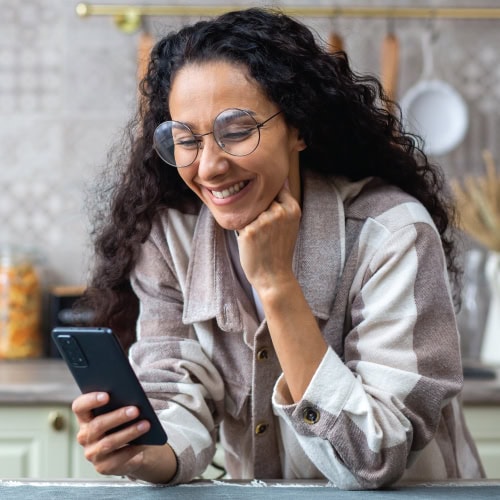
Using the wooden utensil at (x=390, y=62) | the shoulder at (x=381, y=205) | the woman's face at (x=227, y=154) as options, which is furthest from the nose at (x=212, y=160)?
the wooden utensil at (x=390, y=62)

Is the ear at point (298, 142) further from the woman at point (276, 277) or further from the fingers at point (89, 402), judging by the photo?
the fingers at point (89, 402)

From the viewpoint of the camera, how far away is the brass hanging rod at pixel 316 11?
245cm

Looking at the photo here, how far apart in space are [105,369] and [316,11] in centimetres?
166

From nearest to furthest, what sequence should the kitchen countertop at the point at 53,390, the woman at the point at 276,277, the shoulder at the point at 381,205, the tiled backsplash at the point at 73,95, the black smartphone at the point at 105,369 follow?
the black smartphone at the point at 105,369 < the woman at the point at 276,277 < the shoulder at the point at 381,205 < the kitchen countertop at the point at 53,390 < the tiled backsplash at the point at 73,95

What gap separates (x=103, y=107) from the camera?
254 centimetres

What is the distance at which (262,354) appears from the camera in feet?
4.05

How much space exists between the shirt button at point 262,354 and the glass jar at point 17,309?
4.31ft

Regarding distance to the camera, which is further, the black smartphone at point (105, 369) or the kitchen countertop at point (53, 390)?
the kitchen countertop at point (53, 390)

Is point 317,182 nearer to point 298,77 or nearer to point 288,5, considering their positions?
point 298,77

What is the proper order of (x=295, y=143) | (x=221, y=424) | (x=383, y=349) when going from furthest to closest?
(x=221, y=424) < (x=295, y=143) < (x=383, y=349)

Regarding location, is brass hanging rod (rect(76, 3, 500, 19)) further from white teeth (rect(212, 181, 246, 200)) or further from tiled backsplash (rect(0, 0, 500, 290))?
white teeth (rect(212, 181, 246, 200))

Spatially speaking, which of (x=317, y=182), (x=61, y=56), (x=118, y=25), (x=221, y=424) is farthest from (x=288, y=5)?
(x=221, y=424)

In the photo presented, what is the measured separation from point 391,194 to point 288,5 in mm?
1360

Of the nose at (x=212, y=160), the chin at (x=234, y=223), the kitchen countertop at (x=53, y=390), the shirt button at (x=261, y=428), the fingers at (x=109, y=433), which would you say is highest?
the nose at (x=212, y=160)
